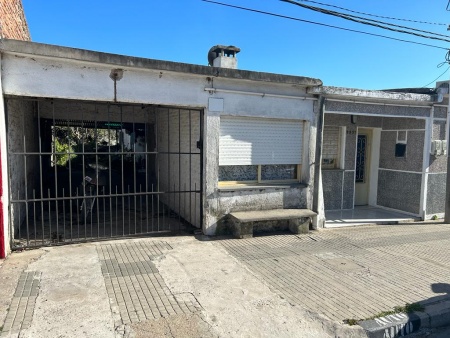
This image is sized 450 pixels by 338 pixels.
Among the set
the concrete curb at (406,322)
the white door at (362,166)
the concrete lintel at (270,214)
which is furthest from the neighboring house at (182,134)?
the concrete curb at (406,322)

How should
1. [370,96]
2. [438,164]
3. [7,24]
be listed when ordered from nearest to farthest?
[7,24], [370,96], [438,164]

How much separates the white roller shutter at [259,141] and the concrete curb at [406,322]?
3970 millimetres

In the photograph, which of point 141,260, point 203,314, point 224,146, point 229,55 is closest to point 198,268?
point 141,260

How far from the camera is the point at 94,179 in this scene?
25.0 feet

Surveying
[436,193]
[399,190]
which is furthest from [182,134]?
[436,193]

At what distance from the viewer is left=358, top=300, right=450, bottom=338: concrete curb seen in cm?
366

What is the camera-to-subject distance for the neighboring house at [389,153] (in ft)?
→ 27.7

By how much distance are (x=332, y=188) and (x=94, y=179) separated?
20.3 feet

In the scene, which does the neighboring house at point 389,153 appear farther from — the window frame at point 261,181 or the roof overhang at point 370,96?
the window frame at point 261,181

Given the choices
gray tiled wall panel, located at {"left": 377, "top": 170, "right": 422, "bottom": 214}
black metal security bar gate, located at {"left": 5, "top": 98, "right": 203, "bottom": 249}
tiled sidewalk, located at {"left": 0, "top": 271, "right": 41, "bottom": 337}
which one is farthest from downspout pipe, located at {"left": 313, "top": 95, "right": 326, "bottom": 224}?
tiled sidewalk, located at {"left": 0, "top": 271, "right": 41, "bottom": 337}

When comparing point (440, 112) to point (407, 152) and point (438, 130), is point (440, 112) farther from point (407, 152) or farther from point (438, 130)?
point (407, 152)

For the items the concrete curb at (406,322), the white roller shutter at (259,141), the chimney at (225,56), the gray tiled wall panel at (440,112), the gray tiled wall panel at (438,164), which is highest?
the chimney at (225,56)

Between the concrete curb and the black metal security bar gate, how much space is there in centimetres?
401

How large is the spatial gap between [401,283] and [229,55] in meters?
5.98
